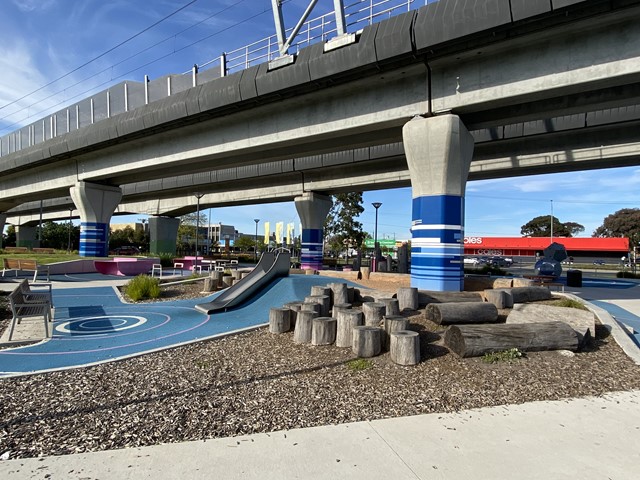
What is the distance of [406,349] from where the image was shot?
17.9 ft

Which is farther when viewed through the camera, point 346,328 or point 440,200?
point 440,200

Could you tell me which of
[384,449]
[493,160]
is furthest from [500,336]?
[493,160]

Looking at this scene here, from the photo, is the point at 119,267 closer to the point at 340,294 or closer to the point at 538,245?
the point at 340,294

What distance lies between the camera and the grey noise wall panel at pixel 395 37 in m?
11.3

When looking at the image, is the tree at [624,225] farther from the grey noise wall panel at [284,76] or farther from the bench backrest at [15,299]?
the bench backrest at [15,299]

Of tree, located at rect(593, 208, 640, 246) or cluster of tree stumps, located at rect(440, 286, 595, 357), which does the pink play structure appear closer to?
cluster of tree stumps, located at rect(440, 286, 595, 357)

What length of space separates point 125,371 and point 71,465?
2.36 metres

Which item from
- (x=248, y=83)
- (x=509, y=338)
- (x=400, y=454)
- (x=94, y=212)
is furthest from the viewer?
(x=94, y=212)

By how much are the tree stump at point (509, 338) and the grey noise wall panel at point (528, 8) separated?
750 centimetres

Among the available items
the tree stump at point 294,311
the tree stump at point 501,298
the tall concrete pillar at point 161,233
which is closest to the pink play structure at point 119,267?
the tree stump at point 294,311

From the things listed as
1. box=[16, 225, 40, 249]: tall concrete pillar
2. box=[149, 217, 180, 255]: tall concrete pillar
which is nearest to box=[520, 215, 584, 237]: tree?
box=[149, 217, 180, 255]: tall concrete pillar

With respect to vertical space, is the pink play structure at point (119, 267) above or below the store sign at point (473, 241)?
below

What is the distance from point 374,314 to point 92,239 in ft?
89.3

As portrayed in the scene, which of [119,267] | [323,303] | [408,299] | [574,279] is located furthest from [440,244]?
[119,267]
